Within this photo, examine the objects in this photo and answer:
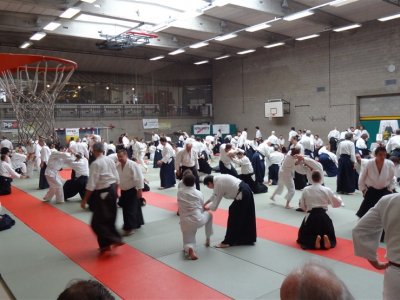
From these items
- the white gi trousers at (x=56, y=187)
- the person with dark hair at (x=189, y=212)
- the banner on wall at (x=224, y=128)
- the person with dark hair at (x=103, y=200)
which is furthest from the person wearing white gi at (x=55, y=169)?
the banner on wall at (x=224, y=128)

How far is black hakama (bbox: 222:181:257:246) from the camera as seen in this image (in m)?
5.50

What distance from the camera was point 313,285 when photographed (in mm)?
1051

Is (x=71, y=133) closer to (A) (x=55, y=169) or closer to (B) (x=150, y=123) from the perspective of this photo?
(B) (x=150, y=123)

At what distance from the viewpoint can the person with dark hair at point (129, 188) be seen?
6234 mm

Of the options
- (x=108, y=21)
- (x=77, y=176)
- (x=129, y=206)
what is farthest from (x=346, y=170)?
(x=108, y=21)

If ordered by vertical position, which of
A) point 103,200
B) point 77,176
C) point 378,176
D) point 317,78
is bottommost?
point 77,176

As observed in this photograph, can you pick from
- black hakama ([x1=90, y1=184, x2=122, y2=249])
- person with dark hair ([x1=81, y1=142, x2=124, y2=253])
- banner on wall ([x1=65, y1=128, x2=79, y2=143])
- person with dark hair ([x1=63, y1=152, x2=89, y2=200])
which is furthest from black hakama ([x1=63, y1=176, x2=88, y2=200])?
banner on wall ([x1=65, y1=128, x2=79, y2=143])

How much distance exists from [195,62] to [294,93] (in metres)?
9.09

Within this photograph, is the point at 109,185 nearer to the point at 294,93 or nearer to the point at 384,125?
the point at 384,125

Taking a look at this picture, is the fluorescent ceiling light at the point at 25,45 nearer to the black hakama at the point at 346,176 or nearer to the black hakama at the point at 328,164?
the black hakama at the point at 328,164

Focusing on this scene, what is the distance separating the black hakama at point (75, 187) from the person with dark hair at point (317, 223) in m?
5.84

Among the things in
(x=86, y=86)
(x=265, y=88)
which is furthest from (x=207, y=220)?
(x=86, y=86)

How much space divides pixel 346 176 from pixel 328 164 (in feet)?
8.67

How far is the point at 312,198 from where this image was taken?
551 cm
